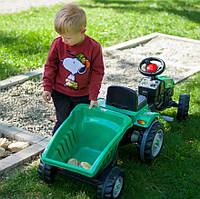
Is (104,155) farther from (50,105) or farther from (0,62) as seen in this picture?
(0,62)

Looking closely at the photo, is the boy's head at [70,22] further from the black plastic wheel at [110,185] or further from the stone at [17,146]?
the stone at [17,146]

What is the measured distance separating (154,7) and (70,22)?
849cm

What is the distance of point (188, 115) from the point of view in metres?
4.25

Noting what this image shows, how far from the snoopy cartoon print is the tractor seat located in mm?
338

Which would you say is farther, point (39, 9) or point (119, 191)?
point (39, 9)

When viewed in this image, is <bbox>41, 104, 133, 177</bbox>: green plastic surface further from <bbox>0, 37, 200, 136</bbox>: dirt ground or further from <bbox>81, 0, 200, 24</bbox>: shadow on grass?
<bbox>81, 0, 200, 24</bbox>: shadow on grass

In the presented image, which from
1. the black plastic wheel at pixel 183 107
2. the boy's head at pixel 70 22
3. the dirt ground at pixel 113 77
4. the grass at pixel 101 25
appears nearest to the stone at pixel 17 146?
the dirt ground at pixel 113 77

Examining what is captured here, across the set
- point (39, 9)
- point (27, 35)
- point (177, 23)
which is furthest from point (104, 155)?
point (39, 9)

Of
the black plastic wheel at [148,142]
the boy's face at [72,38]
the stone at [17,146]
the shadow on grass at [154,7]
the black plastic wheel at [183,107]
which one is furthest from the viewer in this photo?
the shadow on grass at [154,7]

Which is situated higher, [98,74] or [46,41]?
[98,74]

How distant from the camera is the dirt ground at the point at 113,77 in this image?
4.09 metres

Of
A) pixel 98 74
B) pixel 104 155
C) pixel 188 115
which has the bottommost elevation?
pixel 188 115

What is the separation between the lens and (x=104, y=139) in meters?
3.04

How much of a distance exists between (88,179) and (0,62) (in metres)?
3.54
